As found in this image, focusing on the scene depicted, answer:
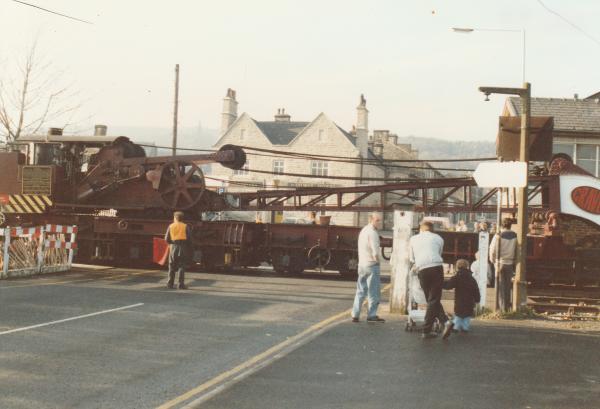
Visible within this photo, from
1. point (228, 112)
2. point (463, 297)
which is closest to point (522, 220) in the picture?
point (463, 297)

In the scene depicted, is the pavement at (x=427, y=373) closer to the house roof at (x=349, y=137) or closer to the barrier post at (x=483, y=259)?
the barrier post at (x=483, y=259)

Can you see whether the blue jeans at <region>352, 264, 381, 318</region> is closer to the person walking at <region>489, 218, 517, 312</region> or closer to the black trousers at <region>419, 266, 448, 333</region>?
the black trousers at <region>419, 266, 448, 333</region>

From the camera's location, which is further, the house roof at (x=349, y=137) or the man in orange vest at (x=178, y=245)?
the house roof at (x=349, y=137)

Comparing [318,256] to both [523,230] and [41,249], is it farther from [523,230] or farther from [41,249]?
[523,230]

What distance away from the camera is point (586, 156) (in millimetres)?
27031

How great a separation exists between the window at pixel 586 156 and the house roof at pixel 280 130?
128ft

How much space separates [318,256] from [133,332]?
1119 cm

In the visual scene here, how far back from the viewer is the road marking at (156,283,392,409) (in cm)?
650

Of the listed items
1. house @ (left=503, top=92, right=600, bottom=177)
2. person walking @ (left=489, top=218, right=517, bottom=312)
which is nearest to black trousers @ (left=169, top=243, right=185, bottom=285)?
person walking @ (left=489, top=218, right=517, bottom=312)

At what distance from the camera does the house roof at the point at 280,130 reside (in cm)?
6433

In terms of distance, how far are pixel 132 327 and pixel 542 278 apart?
11.9 metres

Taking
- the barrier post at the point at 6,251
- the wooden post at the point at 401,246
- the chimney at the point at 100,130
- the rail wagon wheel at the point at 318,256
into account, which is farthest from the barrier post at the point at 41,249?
the wooden post at the point at 401,246

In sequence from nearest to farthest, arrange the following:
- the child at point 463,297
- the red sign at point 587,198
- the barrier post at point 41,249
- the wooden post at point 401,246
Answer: the child at point 463,297
the wooden post at point 401,246
the red sign at point 587,198
the barrier post at point 41,249

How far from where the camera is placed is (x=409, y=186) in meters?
20.4
